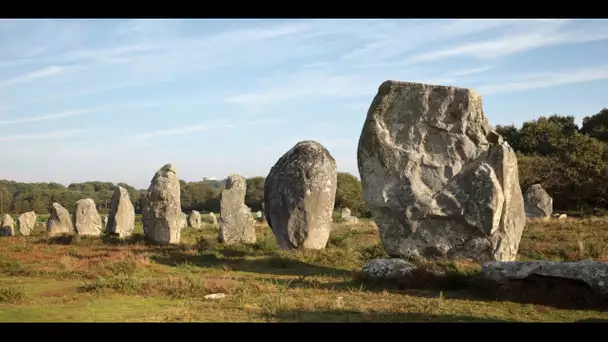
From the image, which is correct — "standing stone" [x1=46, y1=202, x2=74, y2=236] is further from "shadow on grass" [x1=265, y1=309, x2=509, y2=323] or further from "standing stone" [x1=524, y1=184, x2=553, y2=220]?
"shadow on grass" [x1=265, y1=309, x2=509, y2=323]

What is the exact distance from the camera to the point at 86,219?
95.3 feet

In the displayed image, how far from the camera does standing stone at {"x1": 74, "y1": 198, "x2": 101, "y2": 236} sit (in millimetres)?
28844

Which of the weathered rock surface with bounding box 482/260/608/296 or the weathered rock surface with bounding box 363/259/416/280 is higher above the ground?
the weathered rock surface with bounding box 482/260/608/296

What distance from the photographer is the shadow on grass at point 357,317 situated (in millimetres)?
7750

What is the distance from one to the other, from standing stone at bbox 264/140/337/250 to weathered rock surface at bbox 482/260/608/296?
295 inches

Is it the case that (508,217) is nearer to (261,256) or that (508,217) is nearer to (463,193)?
(463,193)

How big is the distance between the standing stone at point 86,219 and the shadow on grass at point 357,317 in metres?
22.9

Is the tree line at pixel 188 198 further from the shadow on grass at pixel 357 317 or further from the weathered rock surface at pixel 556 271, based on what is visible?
the shadow on grass at pixel 357 317

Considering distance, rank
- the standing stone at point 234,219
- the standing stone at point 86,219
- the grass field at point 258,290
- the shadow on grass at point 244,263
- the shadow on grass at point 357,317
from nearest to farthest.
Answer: the shadow on grass at point 357,317
the grass field at point 258,290
the shadow on grass at point 244,263
the standing stone at point 234,219
the standing stone at point 86,219

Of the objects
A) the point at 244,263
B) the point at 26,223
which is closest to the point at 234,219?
the point at 244,263

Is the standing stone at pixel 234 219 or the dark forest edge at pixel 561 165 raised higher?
the dark forest edge at pixel 561 165

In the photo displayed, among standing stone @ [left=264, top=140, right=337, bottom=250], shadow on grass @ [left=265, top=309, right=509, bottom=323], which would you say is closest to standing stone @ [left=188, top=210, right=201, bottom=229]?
standing stone @ [left=264, top=140, right=337, bottom=250]

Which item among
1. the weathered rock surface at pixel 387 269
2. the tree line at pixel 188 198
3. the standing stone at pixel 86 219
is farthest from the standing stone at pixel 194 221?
the weathered rock surface at pixel 387 269
